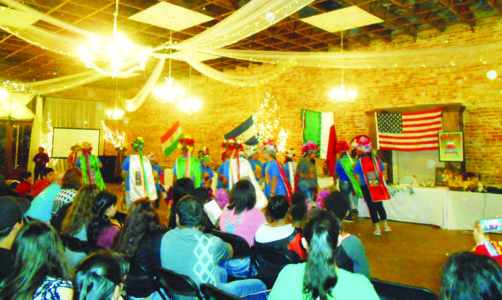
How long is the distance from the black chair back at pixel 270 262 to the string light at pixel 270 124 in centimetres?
778

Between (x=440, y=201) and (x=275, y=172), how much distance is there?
2.98 meters

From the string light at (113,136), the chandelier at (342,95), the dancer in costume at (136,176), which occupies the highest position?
the chandelier at (342,95)

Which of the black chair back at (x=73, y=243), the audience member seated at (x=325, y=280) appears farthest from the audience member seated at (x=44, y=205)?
the audience member seated at (x=325, y=280)

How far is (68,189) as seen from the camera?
3.99 meters

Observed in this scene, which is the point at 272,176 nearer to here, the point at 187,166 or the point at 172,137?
the point at 187,166

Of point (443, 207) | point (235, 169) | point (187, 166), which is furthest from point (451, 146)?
point (187, 166)

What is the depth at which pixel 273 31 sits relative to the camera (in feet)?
26.3

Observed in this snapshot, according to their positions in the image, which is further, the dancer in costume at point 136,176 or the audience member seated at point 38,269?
the dancer in costume at point 136,176

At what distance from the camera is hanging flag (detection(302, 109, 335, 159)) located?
9.48 metres

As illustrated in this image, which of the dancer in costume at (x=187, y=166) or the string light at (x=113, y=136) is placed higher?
the string light at (x=113, y=136)

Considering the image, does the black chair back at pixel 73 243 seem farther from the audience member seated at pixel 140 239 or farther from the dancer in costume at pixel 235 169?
the dancer in costume at pixel 235 169

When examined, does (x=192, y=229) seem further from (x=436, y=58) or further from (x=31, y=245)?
(x=436, y=58)

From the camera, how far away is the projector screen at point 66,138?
1502 cm

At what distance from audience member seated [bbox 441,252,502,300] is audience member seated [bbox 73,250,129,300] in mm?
1252
